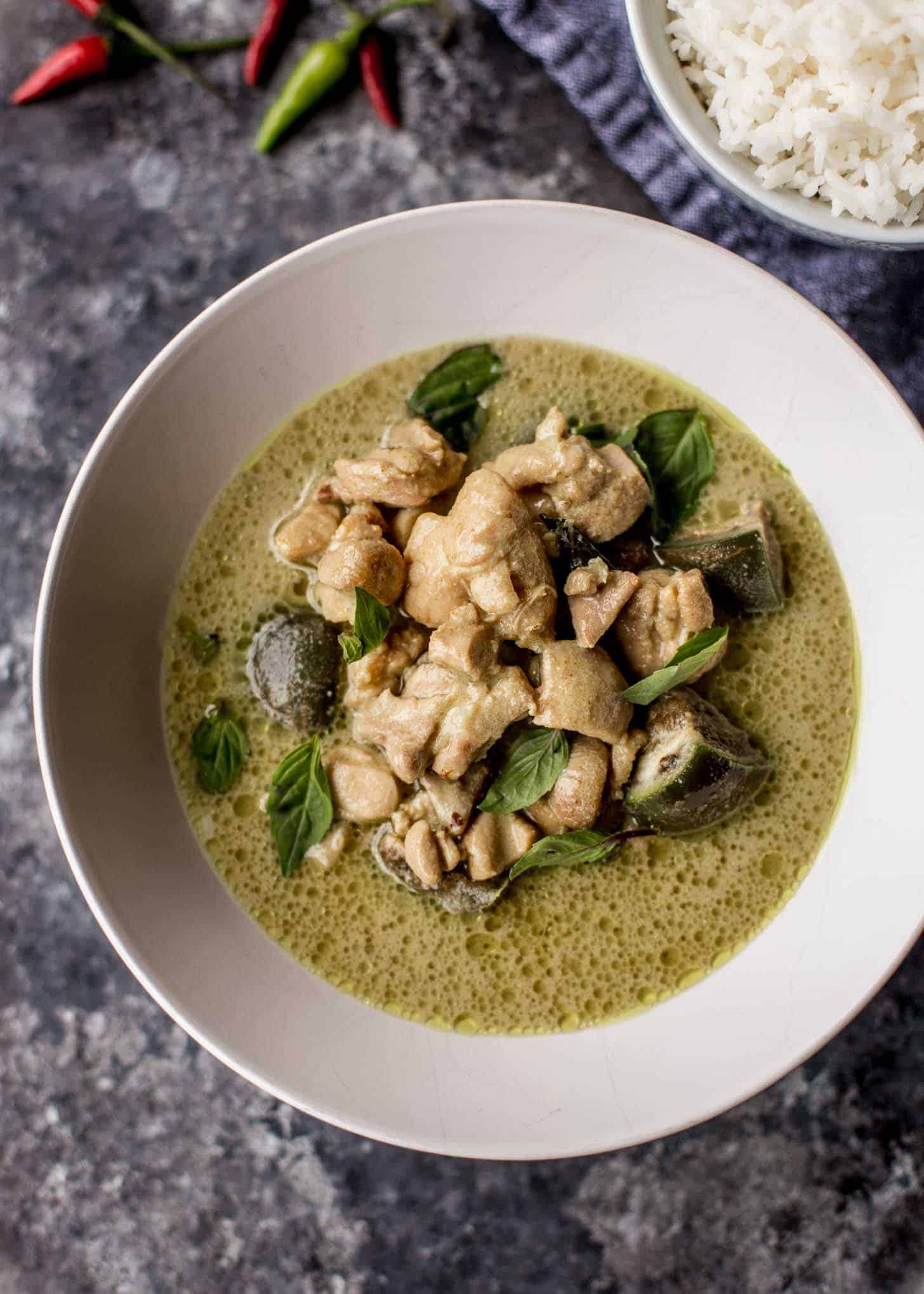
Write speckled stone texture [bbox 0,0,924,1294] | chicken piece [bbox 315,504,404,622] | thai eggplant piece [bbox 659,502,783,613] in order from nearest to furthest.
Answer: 1. chicken piece [bbox 315,504,404,622]
2. thai eggplant piece [bbox 659,502,783,613]
3. speckled stone texture [bbox 0,0,924,1294]

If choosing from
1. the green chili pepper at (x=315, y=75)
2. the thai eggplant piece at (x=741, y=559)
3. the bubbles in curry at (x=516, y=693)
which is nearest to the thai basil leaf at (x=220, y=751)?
the bubbles in curry at (x=516, y=693)

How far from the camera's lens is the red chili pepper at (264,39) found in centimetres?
254

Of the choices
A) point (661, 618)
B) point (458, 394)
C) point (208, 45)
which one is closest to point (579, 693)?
point (661, 618)

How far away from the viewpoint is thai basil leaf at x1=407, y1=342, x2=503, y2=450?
7.54ft

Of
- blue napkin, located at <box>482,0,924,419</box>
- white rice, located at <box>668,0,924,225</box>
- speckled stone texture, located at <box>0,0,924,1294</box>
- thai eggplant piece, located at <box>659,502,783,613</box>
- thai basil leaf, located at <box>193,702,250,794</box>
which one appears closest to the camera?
white rice, located at <box>668,0,924,225</box>

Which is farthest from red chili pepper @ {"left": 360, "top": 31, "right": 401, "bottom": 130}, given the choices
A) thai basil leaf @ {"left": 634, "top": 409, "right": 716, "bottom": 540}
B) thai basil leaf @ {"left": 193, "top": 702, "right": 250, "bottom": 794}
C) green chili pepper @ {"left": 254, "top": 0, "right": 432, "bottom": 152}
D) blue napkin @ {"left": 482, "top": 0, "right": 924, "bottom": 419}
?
thai basil leaf @ {"left": 193, "top": 702, "right": 250, "bottom": 794}

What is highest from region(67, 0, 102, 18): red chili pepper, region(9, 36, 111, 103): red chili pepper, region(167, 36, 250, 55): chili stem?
region(67, 0, 102, 18): red chili pepper

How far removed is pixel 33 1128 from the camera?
2.59 metres

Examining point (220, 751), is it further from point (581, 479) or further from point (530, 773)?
point (581, 479)

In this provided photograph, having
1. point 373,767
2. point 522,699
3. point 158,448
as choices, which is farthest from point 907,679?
point 158,448

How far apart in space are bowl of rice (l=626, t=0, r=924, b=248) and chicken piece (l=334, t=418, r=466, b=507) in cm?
Result: 78

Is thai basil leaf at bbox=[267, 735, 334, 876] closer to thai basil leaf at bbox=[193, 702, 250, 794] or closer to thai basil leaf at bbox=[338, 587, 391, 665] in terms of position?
thai basil leaf at bbox=[193, 702, 250, 794]

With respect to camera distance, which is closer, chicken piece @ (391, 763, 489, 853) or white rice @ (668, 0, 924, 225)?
white rice @ (668, 0, 924, 225)

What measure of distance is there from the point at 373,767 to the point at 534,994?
Result: 612mm
